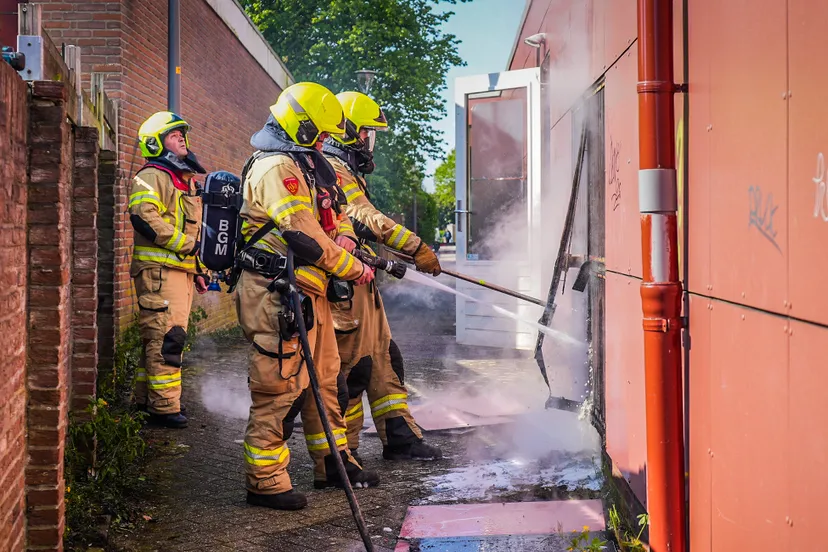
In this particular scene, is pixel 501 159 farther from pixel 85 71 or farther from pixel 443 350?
pixel 85 71

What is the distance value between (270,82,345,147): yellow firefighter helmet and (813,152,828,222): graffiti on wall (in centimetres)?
305

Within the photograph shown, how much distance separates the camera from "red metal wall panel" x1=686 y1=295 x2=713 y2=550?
108 inches

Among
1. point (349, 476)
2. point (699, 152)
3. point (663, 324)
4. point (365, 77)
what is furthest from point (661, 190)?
point (365, 77)

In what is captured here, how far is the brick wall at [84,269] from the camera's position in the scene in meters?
4.89

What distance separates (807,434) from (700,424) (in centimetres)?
90

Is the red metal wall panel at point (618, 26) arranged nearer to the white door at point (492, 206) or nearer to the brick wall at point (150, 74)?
the brick wall at point (150, 74)

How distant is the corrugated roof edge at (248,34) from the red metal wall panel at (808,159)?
35.8ft

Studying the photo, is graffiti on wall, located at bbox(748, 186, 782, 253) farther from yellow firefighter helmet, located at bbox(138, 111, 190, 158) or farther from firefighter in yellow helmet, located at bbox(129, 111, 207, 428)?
yellow firefighter helmet, located at bbox(138, 111, 190, 158)

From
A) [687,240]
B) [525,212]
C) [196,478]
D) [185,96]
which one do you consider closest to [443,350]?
[525,212]

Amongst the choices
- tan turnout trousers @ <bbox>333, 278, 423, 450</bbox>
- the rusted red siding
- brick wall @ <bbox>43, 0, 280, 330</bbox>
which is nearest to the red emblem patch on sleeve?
tan turnout trousers @ <bbox>333, 278, 423, 450</bbox>

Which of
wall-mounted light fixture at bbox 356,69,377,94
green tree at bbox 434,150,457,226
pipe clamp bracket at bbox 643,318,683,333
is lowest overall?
pipe clamp bracket at bbox 643,318,683,333

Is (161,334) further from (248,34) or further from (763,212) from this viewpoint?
(248,34)

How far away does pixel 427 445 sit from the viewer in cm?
550

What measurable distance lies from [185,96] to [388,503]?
7.53 metres
